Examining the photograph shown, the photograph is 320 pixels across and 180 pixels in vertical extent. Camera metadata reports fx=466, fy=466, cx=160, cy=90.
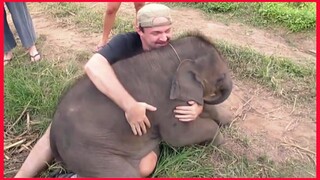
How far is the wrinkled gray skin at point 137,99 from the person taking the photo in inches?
99.5

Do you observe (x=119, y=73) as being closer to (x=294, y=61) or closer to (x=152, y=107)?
(x=152, y=107)

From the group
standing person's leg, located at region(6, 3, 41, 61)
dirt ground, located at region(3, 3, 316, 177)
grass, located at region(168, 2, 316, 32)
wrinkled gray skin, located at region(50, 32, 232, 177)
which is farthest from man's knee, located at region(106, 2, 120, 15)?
wrinkled gray skin, located at region(50, 32, 232, 177)

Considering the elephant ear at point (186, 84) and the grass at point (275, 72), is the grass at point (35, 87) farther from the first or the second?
the grass at point (275, 72)

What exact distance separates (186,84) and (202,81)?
0.40ft

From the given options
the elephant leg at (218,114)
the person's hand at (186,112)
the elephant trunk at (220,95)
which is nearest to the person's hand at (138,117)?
the person's hand at (186,112)

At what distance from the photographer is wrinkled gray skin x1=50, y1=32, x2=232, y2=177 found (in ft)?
8.29

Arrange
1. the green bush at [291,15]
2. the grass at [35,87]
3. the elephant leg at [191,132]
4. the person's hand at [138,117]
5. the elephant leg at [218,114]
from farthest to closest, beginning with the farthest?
the green bush at [291,15]
the grass at [35,87]
the elephant leg at [218,114]
the elephant leg at [191,132]
the person's hand at [138,117]

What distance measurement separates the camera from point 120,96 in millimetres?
2482

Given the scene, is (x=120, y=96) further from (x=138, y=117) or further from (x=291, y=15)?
(x=291, y=15)

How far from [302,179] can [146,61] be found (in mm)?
1200

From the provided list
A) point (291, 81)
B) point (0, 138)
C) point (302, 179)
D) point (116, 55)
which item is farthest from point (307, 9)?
point (0, 138)

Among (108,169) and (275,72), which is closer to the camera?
(108,169)

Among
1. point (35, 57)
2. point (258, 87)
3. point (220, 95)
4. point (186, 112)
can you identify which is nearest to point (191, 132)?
point (186, 112)

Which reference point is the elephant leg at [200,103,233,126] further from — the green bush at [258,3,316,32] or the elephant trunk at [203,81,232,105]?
the green bush at [258,3,316,32]
